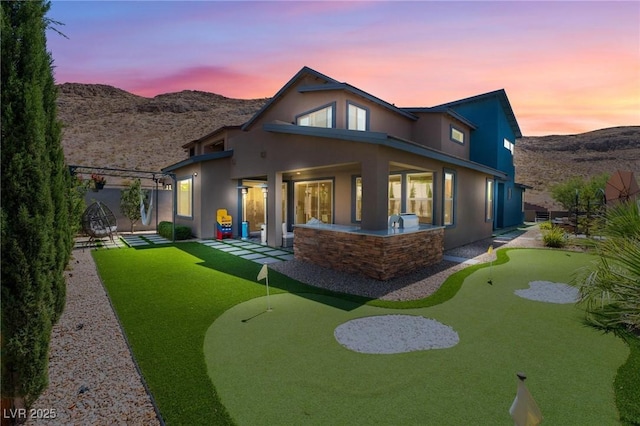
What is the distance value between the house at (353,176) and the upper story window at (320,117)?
44mm

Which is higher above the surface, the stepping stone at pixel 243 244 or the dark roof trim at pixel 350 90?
the dark roof trim at pixel 350 90

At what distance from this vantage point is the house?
8609mm

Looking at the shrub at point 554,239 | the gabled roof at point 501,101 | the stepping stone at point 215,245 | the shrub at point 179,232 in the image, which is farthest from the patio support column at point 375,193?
the gabled roof at point 501,101

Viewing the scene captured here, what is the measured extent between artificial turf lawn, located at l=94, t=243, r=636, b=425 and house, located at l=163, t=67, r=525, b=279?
1.77 meters

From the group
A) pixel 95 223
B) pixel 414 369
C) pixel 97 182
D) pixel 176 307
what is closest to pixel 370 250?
pixel 414 369

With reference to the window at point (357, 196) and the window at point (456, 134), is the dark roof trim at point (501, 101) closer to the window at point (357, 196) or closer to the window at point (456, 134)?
the window at point (456, 134)

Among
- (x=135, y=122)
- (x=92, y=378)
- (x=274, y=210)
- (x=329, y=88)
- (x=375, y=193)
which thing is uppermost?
(x=135, y=122)

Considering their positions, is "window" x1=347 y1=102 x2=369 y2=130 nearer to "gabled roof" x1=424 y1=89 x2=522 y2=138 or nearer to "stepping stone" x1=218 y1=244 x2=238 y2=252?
"stepping stone" x1=218 y1=244 x2=238 y2=252

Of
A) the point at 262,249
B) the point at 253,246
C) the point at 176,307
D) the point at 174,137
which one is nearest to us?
the point at 176,307

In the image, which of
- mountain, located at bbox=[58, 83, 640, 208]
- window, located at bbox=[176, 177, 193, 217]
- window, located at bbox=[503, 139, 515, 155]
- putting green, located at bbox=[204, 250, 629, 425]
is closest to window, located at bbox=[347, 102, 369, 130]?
putting green, located at bbox=[204, 250, 629, 425]

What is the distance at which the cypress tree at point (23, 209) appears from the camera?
2.61 metres

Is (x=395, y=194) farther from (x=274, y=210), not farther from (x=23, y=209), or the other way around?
(x=23, y=209)

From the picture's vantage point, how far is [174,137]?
5428 centimetres

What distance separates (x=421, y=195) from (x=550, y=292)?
18.4ft
